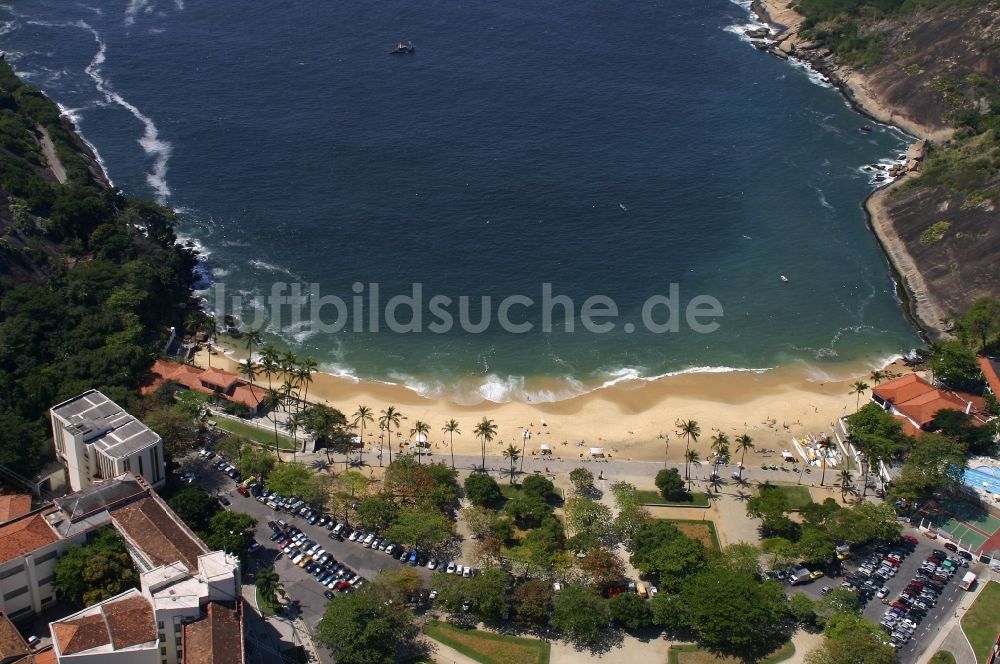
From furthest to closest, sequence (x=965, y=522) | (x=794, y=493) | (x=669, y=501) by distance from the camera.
→ (x=794, y=493) < (x=669, y=501) < (x=965, y=522)

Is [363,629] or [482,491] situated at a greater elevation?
[482,491]

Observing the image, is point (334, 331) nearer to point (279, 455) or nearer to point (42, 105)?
point (279, 455)

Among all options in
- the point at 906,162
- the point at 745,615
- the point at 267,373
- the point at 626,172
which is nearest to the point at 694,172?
the point at 626,172

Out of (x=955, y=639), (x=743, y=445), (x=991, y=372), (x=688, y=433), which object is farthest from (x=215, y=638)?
(x=991, y=372)

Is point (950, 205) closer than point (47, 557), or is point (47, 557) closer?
point (47, 557)

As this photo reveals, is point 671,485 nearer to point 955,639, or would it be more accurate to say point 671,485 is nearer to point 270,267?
point 955,639

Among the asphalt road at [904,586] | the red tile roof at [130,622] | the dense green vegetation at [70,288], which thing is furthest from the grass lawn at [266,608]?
the asphalt road at [904,586]

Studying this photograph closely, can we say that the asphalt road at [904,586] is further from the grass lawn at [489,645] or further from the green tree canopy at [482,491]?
the green tree canopy at [482,491]

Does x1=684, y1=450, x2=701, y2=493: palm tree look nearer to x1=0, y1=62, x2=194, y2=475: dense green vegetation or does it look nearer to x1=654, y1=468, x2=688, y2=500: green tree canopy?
x1=654, y1=468, x2=688, y2=500: green tree canopy
